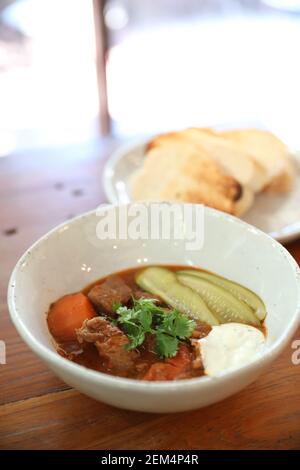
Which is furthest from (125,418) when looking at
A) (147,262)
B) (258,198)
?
(258,198)

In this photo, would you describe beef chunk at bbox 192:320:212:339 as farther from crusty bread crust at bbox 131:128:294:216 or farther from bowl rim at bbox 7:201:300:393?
crusty bread crust at bbox 131:128:294:216

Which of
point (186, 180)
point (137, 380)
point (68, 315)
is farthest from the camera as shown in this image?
point (186, 180)

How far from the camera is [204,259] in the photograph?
4.90ft

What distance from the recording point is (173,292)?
137cm

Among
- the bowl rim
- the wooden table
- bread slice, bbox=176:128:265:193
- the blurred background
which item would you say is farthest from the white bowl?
the blurred background

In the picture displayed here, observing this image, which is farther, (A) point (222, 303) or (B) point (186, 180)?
(B) point (186, 180)

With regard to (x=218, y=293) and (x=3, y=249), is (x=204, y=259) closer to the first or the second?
(x=218, y=293)

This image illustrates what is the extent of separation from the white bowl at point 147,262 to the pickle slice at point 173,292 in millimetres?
76

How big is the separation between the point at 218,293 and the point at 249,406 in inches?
11.0

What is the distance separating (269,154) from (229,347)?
3.51 feet

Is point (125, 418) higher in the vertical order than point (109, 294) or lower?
lower

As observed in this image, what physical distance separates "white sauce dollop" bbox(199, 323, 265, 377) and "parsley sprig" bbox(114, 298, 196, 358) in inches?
2.0

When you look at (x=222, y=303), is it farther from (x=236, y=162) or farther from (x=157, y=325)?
(x=236, y=162)

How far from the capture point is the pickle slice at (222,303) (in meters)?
1.27
